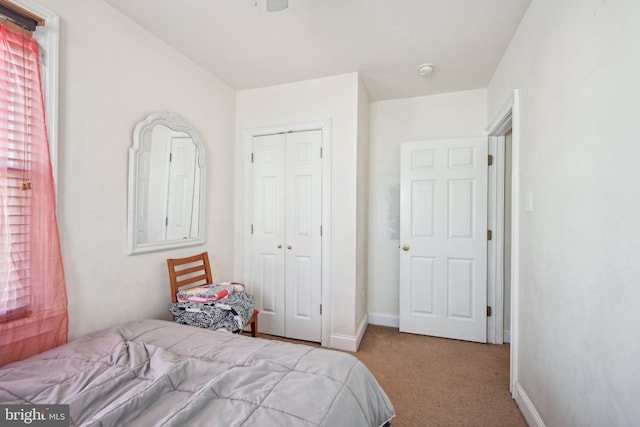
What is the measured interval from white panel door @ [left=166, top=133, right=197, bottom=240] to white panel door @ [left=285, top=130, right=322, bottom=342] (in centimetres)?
89

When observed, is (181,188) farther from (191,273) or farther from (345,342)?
(345,342)

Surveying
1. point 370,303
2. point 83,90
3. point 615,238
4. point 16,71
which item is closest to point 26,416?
point 16,71

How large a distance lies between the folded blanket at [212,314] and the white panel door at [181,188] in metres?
0.57

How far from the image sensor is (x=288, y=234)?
8.98ft

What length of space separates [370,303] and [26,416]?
2813 mm

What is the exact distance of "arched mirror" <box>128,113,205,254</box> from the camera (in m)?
1.85

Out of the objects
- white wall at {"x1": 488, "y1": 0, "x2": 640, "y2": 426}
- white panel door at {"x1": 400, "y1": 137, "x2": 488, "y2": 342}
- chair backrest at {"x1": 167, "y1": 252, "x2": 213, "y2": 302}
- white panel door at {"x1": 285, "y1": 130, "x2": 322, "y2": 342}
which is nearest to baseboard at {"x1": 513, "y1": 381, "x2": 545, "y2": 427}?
white wall at {"x1": 488, "y1": 0, "x2": 640, "y2": 426}

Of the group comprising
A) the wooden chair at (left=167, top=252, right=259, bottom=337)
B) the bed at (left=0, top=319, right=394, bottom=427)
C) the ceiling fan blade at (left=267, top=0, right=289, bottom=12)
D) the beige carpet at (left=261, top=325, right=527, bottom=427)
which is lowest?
the beige carpet at (left=261, top=325, right=527, bottom=427)

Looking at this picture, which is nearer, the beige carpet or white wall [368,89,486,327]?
the beige carpet

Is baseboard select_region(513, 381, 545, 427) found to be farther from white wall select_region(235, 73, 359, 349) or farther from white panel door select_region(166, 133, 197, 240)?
white panel door select_region(166, 133, 197, 240)

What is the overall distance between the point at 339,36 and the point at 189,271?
218 cm

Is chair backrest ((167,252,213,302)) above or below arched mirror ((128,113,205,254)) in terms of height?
below

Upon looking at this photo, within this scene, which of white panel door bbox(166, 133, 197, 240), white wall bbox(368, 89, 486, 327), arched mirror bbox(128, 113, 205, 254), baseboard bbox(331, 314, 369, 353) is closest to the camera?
arched mirror bbox(128, 113, 205, 254)

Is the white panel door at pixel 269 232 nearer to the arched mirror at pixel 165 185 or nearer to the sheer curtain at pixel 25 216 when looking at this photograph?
the arched mirror at pixel 165 185
